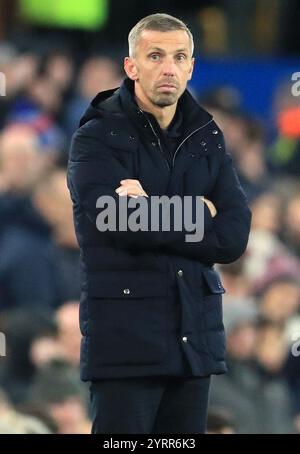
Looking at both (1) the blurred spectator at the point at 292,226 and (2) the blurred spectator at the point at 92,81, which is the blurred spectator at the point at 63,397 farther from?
(2) the blurred spectator at the point at 92,81

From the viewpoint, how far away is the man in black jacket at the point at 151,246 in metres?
4.57

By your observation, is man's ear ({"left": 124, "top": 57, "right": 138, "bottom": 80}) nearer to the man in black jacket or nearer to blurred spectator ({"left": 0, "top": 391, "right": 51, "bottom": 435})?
the man in black jacket

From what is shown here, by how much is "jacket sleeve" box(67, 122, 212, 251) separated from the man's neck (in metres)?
0.15

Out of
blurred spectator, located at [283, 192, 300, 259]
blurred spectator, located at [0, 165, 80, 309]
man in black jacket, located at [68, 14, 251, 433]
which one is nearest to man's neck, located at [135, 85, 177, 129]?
man in black jacket, located at [68, 14, 251, 433]

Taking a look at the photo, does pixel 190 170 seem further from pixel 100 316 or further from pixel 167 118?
pixel 100 316

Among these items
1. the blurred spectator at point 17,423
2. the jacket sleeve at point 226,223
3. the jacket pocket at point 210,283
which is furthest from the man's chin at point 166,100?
the blurred spectator at point 17,423

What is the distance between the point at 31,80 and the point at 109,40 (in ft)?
6.22

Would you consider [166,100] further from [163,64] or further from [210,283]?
[210,283]

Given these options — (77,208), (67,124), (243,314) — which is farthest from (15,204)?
(77,208)

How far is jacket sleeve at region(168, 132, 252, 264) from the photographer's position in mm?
4715

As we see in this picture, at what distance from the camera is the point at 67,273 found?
8.45 m

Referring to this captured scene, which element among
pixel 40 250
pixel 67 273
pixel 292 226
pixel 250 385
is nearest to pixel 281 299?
pixel 250 385

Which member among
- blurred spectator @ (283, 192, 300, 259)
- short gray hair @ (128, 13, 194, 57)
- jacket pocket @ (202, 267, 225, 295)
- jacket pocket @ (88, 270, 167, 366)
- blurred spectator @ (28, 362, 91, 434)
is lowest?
blurred spectator @ (28, 362, 91, 434)

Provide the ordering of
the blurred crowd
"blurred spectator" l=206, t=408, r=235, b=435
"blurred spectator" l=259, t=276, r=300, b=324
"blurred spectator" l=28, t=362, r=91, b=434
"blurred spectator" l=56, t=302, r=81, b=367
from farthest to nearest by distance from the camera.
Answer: "blurred spectator" l=259, t=276, r=300, b=324, "blurred spectator" l=56, t=302, r=81, b=367, the blurred crowd, "blurred spectator" l=28, t=362, r=91, b=434, "blurred spectator" l=206, t=408, r=235, b=435
